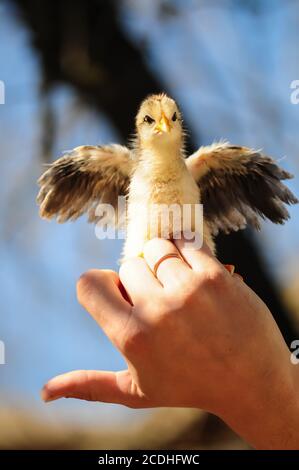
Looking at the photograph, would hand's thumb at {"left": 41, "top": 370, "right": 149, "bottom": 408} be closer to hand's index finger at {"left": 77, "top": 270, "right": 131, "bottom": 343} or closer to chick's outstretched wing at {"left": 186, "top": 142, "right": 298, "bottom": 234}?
hand's index finger at {"left": 77, "top": 270, "right": 131, "bottom": 343}

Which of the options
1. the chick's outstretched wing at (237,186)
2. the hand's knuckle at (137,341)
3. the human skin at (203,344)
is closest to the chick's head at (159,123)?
the chick's outstretched wing at (237,186)

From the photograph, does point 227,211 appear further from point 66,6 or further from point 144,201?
point 66,6

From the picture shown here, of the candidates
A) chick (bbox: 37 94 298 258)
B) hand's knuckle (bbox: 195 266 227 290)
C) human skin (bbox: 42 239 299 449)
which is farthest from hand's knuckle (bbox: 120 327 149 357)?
chick (bbox: 37 94 298 258)

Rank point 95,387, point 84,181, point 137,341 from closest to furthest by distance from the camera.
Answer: point 137,341 < point 95,387 < point 84,181

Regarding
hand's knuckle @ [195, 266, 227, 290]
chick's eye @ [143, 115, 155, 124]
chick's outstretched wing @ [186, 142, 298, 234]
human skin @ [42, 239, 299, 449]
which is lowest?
human skin @ [42, 239, 299, 449]

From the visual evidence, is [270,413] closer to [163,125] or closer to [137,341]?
[137,341]

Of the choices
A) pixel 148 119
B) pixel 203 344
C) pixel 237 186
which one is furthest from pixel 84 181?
pixel 203 344
